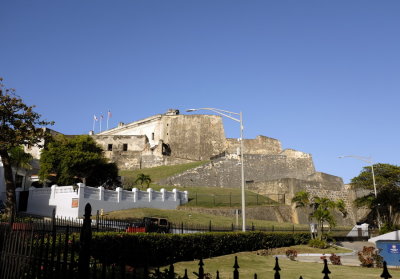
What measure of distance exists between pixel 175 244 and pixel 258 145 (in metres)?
60.9

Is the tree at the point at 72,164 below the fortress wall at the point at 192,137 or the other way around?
below

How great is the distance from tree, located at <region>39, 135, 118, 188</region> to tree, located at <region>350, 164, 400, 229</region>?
96.7 ft

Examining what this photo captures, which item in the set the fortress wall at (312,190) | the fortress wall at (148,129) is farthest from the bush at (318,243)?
the fortress wall at (148,129)

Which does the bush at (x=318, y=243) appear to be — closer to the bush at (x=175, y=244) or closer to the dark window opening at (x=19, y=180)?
the bush at (x=175, y=244)

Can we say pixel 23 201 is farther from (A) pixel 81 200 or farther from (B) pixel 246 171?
(B) pixel 246 171

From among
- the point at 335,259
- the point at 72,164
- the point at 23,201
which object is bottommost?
the point at 335,259

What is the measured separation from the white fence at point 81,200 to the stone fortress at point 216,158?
16789 millimetres

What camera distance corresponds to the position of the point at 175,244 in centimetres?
1658

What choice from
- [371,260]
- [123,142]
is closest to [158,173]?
[123,142]

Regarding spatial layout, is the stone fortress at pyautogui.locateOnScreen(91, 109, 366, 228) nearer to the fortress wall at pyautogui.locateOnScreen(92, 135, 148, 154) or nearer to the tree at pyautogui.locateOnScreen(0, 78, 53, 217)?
the fortress wall at pyautogui.locateOnScreen(92, 135, 148, 154)

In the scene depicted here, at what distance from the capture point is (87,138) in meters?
46.2

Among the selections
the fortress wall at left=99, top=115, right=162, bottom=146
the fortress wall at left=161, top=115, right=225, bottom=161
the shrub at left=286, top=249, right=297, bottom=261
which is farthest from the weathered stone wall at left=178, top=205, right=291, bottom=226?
the fortress wall at left=99, top=115, right=162, bottom=146

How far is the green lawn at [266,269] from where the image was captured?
14.1 metres

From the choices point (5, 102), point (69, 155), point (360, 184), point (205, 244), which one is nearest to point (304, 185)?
point (360, 184)
